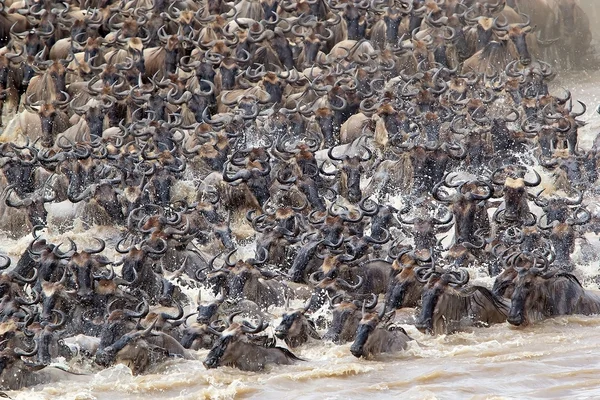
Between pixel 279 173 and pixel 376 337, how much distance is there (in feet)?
14.7

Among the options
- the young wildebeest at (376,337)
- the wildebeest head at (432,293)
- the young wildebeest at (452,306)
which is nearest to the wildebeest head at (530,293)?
the young wildebeest at (452,306)

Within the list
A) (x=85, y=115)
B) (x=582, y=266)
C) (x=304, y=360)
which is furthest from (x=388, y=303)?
(x=85, y=115)

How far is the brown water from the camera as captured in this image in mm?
13102

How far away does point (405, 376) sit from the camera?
1348 cm

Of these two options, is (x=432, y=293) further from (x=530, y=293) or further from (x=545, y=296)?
(x=545, y=296)

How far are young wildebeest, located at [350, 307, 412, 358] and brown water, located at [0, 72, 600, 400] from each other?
8 cm

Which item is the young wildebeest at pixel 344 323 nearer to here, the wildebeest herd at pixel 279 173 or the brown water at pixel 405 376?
the wildebeest herd at pixel 279 173

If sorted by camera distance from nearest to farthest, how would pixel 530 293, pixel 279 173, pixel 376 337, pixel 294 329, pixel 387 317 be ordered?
pixel 376 337
pixel 387 317
pixel 294 329
pixel 530 293
pixel 279 173

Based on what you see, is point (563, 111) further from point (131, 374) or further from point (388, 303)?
point (131, 374)

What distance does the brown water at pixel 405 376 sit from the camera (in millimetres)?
13102

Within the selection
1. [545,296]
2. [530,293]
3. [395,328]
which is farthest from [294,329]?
[545,296]

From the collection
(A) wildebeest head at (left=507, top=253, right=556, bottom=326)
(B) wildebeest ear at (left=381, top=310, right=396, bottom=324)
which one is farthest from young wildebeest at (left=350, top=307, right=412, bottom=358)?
(A) wildebeest head at (left=507, top=253, right=556, bottom=326)

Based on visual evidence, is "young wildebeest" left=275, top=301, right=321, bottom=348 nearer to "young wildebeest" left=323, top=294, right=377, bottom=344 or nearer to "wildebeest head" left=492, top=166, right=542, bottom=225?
"young wildebeest" left=323, top=294, right=377, bottom=344

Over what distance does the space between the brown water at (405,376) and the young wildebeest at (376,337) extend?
0.08m
